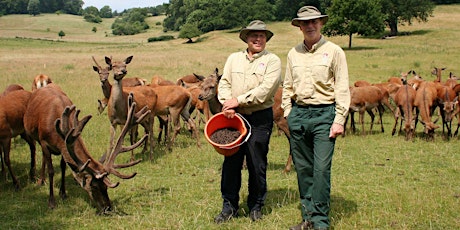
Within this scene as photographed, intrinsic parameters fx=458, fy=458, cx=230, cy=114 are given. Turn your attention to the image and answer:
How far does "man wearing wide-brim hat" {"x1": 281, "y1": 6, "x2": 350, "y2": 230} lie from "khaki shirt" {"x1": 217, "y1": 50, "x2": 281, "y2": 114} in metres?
0.28

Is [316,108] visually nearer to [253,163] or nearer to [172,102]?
[253,163]

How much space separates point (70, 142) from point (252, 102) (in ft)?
7.82

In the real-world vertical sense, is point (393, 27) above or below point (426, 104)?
above

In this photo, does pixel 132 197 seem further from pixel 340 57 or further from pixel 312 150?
pixel 340 57

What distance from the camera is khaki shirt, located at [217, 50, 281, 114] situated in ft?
18.2

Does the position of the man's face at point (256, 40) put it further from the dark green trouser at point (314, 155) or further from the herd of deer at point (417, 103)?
the herd of deer at point (417, 103)

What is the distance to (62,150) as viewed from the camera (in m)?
6.41

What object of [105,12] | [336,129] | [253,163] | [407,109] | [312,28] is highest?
[105,12]

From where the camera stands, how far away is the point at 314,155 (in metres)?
5.21

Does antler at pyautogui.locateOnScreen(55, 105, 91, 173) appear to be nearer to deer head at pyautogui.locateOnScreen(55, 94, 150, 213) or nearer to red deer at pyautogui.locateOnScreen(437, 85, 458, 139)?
deer head at pyautogui.locateOnScreen(55, 94, 150, 213)

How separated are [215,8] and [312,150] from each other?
3182 inches

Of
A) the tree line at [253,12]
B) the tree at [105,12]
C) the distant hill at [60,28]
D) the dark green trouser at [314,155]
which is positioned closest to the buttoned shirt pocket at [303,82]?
the dark green trouser at [314,155]

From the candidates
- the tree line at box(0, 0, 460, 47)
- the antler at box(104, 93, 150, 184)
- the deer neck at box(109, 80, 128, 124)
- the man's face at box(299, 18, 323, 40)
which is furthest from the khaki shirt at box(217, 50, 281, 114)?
the tree line at box(0, 0, 460, 47)

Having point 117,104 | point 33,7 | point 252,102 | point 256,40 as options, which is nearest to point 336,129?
point 252,102
